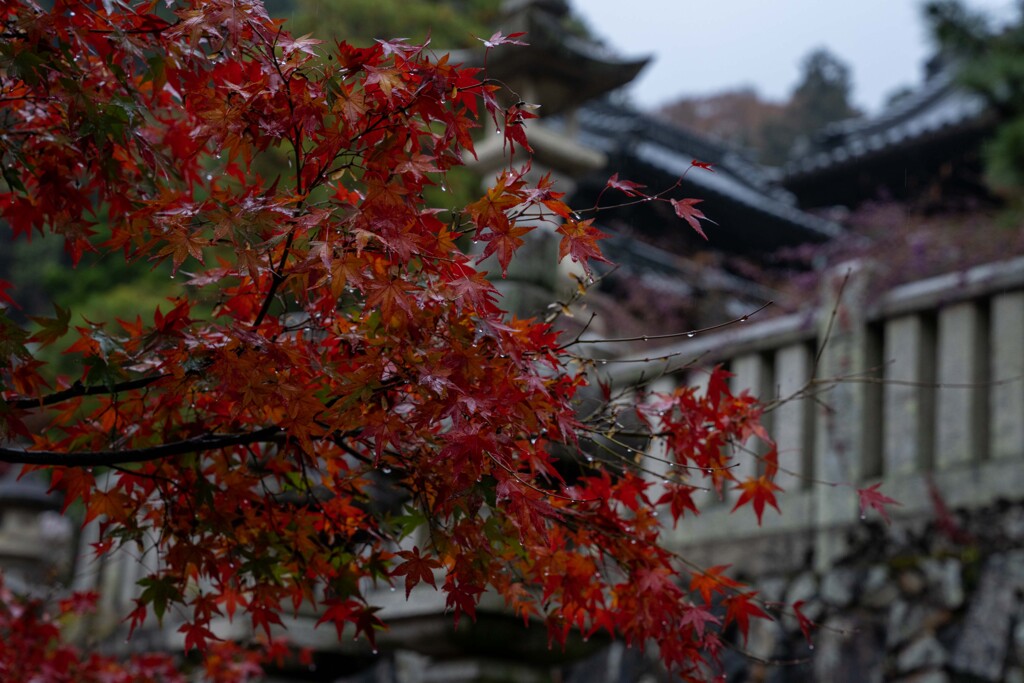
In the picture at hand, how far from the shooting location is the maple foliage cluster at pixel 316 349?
6.37ft

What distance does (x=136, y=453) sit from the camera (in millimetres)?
2096

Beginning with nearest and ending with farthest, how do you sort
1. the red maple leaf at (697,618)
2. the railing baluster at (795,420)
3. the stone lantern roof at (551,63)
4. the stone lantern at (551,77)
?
the red maple leaf at (697,618)
the stone lantern at (551,77)
the railing baluster at (795,420)
the stone lantern roof at (551,63)

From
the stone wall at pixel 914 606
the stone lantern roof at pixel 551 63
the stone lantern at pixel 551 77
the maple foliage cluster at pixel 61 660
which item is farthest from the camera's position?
the stone lantern roof at pixel 551 63

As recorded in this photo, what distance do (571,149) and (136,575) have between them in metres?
4.53

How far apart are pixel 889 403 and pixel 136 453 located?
424cm

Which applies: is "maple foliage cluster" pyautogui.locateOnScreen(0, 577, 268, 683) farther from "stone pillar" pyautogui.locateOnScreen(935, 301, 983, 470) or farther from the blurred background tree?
the blurred background tree

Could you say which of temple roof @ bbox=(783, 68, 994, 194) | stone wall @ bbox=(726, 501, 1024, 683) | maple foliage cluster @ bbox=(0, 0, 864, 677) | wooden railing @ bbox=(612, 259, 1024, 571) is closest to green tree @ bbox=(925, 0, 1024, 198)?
wooden railing @ bbox=(612, 259, 1024, 571)

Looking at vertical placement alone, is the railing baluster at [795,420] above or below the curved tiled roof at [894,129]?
below

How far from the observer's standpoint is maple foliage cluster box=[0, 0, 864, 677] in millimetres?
1941

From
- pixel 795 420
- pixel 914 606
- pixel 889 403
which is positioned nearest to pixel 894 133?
pixel 795 420

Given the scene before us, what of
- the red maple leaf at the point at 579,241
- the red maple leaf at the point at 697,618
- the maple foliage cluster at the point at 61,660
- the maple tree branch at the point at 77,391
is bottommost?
the maple foliage cluster at the point at 61,660

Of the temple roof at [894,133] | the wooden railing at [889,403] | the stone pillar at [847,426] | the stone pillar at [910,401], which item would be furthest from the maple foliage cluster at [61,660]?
the temple roof at [894,133]

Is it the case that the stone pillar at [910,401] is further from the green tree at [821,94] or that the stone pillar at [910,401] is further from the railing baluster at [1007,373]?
the green tree at [821,94]

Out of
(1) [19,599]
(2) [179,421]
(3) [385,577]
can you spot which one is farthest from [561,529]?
(1) [19,599]
